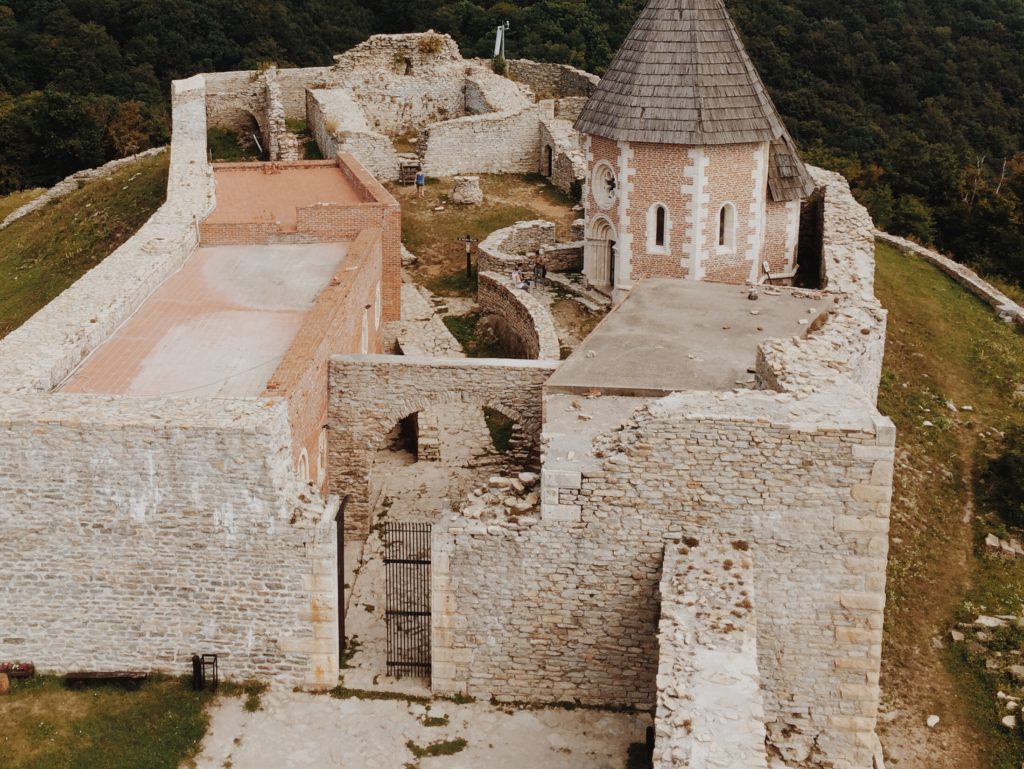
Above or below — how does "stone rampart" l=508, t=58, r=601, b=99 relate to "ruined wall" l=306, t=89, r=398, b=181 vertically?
above

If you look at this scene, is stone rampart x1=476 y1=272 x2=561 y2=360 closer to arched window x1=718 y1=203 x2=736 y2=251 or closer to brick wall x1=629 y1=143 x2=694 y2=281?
brick wall x1=629 y1=143 x2=694 y2=281

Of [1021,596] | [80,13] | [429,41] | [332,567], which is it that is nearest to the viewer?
[332,567]

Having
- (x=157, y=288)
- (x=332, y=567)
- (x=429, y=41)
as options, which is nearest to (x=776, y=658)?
(x=332, y=567)

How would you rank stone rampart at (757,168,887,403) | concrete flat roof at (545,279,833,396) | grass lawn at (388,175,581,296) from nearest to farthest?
stone rampart at (757,168,887,403) → concrete flat roof at (545,279,833,396) → grass lawn at (388,175,581,296)

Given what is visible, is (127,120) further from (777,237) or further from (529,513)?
(529,513)

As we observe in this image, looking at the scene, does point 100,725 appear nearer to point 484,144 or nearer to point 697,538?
point 697,538

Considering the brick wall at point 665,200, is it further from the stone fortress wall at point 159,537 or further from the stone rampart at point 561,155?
the stone fortress wall at point 159,537

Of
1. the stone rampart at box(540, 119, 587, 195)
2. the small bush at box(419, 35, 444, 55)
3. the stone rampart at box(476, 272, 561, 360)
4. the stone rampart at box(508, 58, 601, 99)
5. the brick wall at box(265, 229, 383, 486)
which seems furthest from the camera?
the stone rampart at box(508, 58, 601, 99)

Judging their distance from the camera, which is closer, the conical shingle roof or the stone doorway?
the stone doorway

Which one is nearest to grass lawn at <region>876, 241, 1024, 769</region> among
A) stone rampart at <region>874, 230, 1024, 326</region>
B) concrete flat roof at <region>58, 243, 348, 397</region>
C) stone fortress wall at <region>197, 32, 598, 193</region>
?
stone rampart at <region>874, 230, 1024, 326</region>
